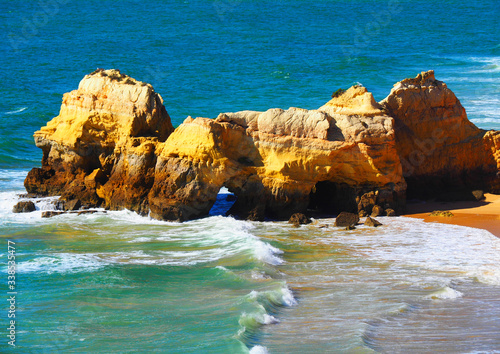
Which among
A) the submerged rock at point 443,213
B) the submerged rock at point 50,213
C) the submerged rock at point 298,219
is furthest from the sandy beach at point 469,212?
the submerged rock at point 50,213

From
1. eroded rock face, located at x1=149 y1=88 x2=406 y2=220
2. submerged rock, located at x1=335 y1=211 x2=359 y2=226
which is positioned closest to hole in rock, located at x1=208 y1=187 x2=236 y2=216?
eroded rock face, located at x1=149 y1=88 x2=406 y2=220

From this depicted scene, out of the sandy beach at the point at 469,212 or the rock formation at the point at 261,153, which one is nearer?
the sandy beach at the point at 469,212

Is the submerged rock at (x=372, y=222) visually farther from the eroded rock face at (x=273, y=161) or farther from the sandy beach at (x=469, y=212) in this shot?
the sandy beach at (x=469, y=212)

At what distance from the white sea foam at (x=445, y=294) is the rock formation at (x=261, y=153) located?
4.94 meters

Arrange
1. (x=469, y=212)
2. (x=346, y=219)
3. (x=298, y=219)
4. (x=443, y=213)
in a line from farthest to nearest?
(x=469, y=212) → (x=443, y=213) → (x=298, y=219) → (x=346, y=219)

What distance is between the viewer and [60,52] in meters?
42.5

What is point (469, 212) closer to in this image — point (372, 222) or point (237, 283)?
point (372, 222)

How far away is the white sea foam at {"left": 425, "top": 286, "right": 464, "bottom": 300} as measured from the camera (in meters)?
10.1

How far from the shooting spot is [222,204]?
57.3ft

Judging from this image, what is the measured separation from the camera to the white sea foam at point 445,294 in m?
10.1

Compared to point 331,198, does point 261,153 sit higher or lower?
higher

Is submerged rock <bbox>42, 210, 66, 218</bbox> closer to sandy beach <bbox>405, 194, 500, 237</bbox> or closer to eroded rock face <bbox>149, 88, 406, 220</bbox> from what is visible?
eroded rock face <bbox>149, 88, 406, 220</bbox>

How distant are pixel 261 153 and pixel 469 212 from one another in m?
5.41

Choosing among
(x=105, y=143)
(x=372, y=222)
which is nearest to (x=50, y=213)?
(x=105, y=143)
